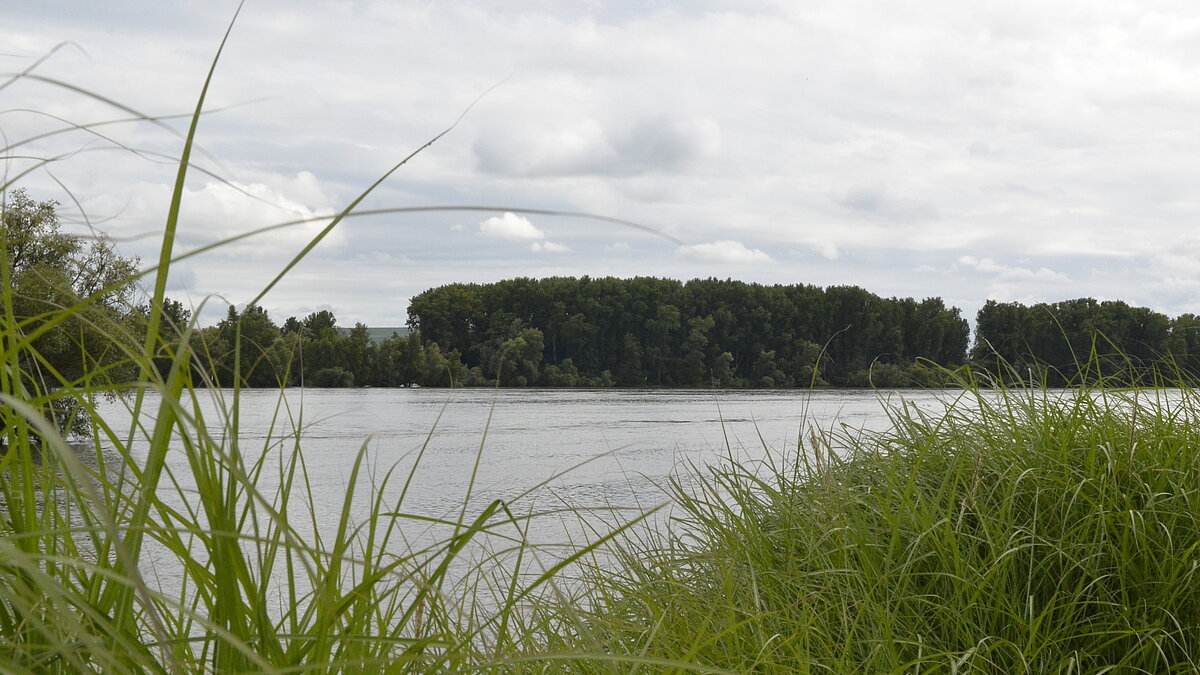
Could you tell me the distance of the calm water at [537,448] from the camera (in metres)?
14.1

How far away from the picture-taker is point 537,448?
28.8 meters

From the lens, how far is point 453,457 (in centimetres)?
2811

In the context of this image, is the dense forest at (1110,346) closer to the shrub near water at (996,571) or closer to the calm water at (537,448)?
the shrub near water at (996,571)

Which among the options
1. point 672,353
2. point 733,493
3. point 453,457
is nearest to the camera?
point 733,493

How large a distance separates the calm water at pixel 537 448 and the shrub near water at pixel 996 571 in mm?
1123

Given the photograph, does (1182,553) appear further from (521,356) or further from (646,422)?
(521,356)

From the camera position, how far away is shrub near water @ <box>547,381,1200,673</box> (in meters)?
2.99

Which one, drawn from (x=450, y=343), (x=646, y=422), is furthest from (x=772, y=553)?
(x=450, y=343)

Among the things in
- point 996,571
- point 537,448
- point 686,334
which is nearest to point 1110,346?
point 996,571

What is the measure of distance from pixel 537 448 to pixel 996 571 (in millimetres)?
25985

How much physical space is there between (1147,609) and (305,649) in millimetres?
2830

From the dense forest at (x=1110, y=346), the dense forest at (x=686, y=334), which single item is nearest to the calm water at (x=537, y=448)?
the dense forest at (x=1110, y=346)


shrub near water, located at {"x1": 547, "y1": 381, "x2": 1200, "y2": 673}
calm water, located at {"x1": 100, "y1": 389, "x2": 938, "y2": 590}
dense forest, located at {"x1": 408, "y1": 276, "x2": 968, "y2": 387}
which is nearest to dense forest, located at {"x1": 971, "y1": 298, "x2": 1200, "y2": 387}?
shrub near water, located at {"x1": 547, "y1": 381, "x2": 1200, "y2": 673}

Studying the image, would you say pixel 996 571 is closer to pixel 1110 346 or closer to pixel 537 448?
pixel 1110 346
